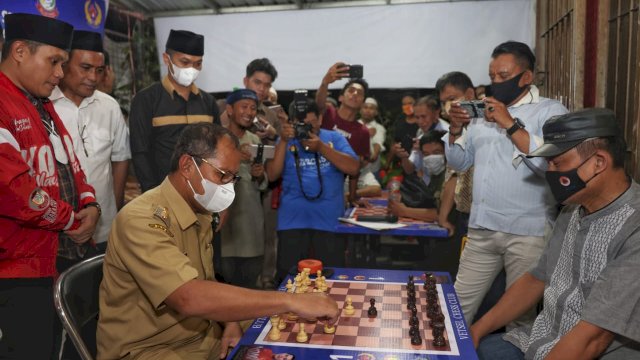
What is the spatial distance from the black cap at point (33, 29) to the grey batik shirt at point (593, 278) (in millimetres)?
2590

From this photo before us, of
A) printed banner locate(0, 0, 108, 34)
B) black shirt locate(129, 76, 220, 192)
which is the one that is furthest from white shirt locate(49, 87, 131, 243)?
printed banner locate(0, 0, 108, 34)

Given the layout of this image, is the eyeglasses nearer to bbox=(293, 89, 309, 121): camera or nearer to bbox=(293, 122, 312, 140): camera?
bbox=(293, 122, 312, 140): camera

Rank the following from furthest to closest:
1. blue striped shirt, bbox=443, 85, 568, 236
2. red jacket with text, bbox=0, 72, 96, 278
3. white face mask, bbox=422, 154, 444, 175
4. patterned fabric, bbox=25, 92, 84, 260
→ 1. white face mask, bbox=422, 154, 444, 175
2. blue striped shirt, bbox=443, 85, 568, 236
3. patterned fabric, bbox=25, 92, 84, 260
4. red jacket with text, bbox=0, 72, 96, 278

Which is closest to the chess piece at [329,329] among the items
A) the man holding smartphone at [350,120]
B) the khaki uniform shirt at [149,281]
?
the khaki uniform shirt at [149,281]

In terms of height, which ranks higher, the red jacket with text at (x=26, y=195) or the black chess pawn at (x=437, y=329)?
the red jacket with text at (x=26, y=195)

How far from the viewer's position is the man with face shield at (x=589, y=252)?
1687mm

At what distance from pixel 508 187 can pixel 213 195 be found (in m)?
1.91

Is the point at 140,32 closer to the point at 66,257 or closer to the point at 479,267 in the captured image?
the point at 66,257

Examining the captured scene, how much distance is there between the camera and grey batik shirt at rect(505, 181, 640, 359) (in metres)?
1.67

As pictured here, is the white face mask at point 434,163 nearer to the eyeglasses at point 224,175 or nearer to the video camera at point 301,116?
the video camera at point 301,116

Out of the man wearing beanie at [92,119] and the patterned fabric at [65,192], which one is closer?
the patterned fabric at [65,192]

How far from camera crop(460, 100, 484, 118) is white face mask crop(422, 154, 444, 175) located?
145cm

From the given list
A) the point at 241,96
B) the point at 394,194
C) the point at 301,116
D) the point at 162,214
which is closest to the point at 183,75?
the point at 241,96

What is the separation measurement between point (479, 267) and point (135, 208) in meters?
2.26
